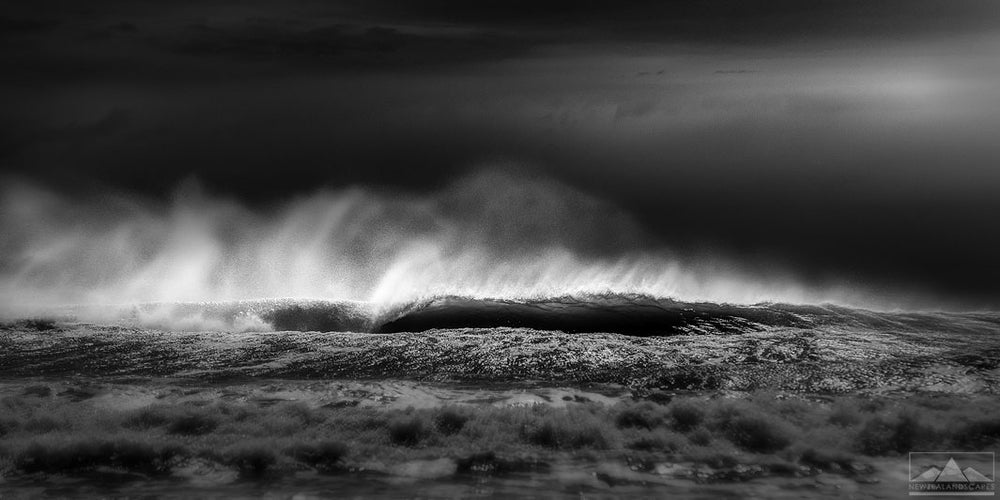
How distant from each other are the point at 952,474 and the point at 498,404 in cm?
551

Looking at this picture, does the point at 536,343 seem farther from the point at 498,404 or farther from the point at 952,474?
the point at 952,474

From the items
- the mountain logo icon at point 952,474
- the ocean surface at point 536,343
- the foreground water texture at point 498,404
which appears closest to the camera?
the mountain logo icon at point 952,474

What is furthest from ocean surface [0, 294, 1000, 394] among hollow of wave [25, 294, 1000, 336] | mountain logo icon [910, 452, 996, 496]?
mountain logo icon [910, 452, 996, 496]

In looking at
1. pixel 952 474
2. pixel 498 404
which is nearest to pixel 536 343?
pixel 498 404

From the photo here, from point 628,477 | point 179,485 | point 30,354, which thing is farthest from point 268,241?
point 628,477

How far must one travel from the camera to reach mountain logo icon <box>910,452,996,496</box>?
222 inches

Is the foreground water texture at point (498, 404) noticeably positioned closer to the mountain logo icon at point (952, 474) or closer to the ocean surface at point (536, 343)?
the ocean surface at point (536, 343)

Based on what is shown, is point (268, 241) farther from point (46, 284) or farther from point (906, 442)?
point (906, 442)

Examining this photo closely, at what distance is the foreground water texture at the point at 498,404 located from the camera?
19.7 feet

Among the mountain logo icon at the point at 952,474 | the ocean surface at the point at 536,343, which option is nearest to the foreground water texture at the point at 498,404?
the ocean surface at the point at 536,343

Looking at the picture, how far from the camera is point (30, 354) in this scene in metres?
11.8

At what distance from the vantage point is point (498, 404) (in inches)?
335

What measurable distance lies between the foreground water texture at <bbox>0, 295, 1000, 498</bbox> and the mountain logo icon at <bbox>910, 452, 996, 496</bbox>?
231 millimetres

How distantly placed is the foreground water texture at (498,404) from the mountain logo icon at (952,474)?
0.23 meters
